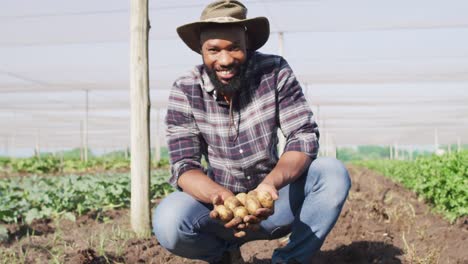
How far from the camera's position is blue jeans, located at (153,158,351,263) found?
273 cm

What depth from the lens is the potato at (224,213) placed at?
7.51 feet

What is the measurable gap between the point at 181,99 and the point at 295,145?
619mm

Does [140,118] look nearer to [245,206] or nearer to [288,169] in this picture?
[288,169]

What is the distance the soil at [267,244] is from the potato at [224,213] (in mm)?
1152

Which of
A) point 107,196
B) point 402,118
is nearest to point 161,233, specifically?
point 107,196

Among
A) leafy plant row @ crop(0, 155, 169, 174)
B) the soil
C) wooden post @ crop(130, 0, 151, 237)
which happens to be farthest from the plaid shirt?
leafy plant row @ crop(0, 155, 169, 174)

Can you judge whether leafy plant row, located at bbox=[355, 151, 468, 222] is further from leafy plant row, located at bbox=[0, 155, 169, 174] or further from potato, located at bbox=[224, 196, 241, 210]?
leafy plant row, located at bbox=[0, 155, 169, 174]

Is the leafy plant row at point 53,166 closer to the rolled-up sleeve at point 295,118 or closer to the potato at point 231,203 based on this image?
the rolled-up sleeve at point 295,118

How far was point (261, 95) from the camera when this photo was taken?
9.34ft

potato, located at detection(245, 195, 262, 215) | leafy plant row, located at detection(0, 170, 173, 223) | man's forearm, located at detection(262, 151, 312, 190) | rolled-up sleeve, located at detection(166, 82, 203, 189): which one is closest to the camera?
potato, located at detection(245, 195, 262, 215)

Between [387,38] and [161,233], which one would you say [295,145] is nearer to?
[161,233]

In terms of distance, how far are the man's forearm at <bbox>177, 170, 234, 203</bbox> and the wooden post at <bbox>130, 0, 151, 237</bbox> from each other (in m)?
1.66

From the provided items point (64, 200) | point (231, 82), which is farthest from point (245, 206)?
point (64, 200)

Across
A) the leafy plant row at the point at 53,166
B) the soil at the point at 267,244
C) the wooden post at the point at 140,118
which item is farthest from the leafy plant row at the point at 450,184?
the leafy plant row at the point at 53,166
